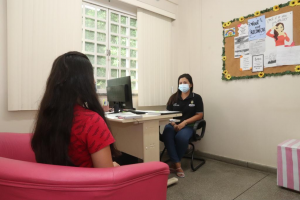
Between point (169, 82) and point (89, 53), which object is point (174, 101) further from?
point (89, 53)

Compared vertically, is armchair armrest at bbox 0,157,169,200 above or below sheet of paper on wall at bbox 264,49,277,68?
below

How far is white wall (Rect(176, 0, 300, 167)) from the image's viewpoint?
2.22m

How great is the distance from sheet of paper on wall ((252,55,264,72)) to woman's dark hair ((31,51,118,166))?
2.25m

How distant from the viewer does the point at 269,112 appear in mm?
2314

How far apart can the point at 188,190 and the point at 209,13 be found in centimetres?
254

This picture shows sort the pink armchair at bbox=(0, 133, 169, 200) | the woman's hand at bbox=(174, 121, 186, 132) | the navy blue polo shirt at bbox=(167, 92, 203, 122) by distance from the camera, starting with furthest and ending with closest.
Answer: the navy blue polo shirt at bbox=(167, 92, 203, 122)
the woman's hand at bbox=(174, 121, 186, 132)
the pink armchair at bbox=(0, 133, 169, 200)

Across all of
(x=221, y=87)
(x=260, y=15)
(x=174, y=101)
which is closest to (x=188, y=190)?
(x=174, y=101)

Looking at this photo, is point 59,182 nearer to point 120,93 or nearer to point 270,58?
point 120,93

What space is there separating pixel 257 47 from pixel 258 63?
0.21 meters

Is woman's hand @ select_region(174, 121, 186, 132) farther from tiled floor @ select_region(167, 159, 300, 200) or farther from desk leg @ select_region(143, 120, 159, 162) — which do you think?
desk leg @ select_region(143, 120, 159, 162)

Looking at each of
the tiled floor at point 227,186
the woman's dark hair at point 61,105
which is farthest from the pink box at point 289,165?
the woman's dark hair at point 61,105

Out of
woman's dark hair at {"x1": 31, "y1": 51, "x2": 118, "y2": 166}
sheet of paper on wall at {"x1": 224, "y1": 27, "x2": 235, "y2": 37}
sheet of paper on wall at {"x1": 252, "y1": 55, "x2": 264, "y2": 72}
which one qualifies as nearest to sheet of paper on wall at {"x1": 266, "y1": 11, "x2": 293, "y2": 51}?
sheet of paper on wall at {"x1": 252, "y1": 55, "x2": 264, "y2": 72}

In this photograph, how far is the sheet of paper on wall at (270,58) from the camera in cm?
225

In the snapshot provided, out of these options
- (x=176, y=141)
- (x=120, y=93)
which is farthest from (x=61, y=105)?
(x=176, y=141)
